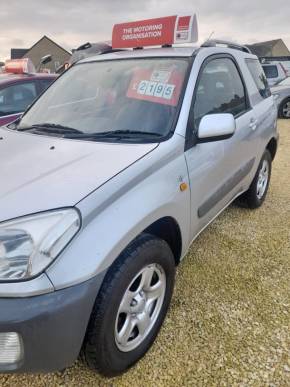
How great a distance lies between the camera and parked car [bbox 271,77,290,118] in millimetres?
10891

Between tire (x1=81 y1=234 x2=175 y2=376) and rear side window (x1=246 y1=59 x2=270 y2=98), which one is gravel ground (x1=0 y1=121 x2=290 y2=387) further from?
rear side window (x1=246 y1=59 x2=270 y2=98)

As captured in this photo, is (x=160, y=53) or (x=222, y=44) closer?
(x=160, y=53)

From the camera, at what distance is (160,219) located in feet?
6.73

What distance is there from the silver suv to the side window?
0.04 feet

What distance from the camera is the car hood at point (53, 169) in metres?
1.62

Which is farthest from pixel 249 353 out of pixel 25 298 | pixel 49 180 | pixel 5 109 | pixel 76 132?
pixel 5 109

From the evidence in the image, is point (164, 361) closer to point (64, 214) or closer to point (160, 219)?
point (160, 219)

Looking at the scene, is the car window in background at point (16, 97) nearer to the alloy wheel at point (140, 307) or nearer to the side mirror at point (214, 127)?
the side mirror at point (214, 127)

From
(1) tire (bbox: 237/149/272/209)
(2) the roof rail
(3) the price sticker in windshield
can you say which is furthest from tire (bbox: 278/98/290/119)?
(3) the price sticker in windshield

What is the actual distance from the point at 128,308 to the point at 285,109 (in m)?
10.8

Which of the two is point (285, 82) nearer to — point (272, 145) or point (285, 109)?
point (285, 109)

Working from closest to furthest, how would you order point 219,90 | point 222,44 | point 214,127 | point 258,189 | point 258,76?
point 214,127, point 219,90, point 222,44, point 258,76, point 258,189

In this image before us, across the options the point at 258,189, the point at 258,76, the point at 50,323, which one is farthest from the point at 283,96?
the point at 50,323

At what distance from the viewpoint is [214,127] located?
224 cm
